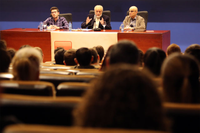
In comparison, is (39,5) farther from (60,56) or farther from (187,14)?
(60,56)

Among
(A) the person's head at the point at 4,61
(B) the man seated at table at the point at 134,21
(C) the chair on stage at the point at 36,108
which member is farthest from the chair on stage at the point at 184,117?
(B) the man seated at table at the point at 134,21

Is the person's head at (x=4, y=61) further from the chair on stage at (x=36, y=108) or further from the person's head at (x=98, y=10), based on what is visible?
the person's head at (x=98, y=10)

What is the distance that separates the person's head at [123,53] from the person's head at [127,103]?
2.77 ft

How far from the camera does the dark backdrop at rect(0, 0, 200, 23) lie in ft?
23.4

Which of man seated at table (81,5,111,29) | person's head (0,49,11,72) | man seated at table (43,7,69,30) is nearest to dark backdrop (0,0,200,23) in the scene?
man seated at table (81,5,111,29)

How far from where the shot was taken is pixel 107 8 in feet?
24.7

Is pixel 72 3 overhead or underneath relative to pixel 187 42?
overhead

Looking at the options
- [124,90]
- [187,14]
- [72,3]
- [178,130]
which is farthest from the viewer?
[72,3]

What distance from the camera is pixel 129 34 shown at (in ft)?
15.6

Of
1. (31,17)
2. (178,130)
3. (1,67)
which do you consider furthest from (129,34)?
(31,17)

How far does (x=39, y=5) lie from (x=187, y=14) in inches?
176

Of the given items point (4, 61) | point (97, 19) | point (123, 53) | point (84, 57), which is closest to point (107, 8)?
point (97, 19)

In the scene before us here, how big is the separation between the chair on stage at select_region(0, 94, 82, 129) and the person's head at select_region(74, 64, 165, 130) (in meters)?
0.31

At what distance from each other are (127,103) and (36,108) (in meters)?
0.48
